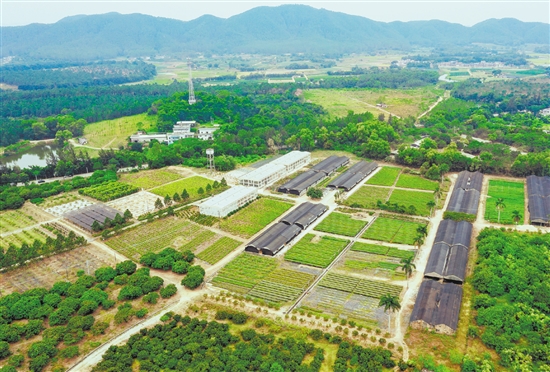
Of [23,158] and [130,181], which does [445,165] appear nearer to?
[130,181]

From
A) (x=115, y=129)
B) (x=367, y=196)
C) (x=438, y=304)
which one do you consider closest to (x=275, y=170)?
(x=367, y=196)

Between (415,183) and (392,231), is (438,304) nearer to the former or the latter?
(392,231)

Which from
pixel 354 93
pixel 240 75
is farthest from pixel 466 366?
pixel 240 75

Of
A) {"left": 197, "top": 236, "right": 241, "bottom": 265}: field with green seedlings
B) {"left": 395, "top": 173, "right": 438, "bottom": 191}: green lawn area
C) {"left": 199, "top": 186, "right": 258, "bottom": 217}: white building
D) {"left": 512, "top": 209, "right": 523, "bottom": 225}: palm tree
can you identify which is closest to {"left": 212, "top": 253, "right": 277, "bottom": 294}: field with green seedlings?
{"left": 197, "top": 236, "right": 241, "bottom": 265}: field with green seedlings

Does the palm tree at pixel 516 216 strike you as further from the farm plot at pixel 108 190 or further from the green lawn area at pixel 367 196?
the farm plot at pixel 108 190

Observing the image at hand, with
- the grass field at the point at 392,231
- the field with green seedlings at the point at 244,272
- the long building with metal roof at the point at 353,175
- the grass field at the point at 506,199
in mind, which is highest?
the grass field at the point at 506,199

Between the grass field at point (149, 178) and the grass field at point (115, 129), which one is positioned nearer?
the grass field at point (149, 178)

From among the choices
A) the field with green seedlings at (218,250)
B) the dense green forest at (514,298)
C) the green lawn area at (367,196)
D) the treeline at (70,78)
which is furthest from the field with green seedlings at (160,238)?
the treeline at (70,78)

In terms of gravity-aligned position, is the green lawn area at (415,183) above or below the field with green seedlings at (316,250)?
above
